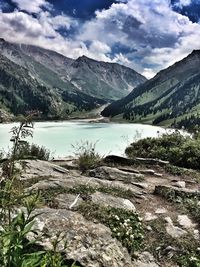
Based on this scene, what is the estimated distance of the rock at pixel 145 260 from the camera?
720cm

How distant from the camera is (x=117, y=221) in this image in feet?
27.8

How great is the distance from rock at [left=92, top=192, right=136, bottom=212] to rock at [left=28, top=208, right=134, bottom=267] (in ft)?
5.35

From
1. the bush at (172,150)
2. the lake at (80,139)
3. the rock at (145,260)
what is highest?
the bush at (172,150)

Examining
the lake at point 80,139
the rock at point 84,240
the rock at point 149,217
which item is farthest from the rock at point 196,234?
the lake at point 80,139

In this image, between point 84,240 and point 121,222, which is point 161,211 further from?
point 84,240

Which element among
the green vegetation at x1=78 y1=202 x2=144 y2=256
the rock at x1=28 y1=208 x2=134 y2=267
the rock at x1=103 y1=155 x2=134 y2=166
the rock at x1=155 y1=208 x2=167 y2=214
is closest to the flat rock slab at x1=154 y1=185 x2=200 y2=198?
the rock at x1=155 y1=208 x2=167 y2=214

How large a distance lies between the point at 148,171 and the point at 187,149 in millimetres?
3997

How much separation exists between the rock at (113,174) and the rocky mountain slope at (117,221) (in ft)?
1.71

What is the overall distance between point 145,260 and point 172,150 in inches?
472

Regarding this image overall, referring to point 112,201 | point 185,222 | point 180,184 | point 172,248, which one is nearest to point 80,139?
point 180,184

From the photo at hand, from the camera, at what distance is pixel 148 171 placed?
15.4 metres

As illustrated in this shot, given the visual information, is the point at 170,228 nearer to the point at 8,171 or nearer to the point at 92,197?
the point at 92,197

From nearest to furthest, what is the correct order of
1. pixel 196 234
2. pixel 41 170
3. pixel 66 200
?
pixel 196 234, pixel 66 200, pixel 41 170

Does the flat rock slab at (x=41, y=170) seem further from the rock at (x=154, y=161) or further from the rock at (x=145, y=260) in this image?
the rock at (x=145, y=260)
